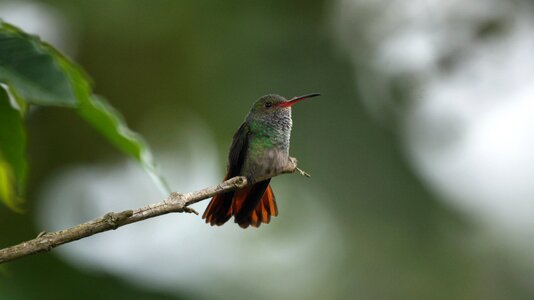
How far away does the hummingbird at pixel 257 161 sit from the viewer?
272 cm

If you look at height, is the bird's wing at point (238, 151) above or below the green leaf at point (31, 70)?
above

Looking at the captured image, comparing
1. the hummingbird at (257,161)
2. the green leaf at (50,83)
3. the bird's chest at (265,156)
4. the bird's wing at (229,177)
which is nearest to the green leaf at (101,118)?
the green leaf at (50,83)

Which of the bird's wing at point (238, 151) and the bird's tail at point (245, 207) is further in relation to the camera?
the bird's wing at point (238, 151)

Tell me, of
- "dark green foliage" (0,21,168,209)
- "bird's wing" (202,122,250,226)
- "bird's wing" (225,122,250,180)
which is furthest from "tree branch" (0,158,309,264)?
"bird's wing" (225,122,250,180)

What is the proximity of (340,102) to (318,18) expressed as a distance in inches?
71.1

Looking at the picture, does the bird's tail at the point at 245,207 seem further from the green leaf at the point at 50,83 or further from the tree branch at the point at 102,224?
the tree branch at the point at 102,224

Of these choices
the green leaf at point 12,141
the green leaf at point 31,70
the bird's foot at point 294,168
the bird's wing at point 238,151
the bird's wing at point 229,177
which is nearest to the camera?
the green leaf at point 31,70

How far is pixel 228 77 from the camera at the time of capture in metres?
9.72

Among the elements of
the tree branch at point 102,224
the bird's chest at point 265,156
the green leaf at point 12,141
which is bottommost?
the tree branch at point 102,224

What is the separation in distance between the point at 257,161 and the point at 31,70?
1429 millimetres

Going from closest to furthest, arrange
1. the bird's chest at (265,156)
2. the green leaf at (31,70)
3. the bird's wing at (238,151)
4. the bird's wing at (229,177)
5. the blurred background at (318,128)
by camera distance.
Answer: the green leaf at (31,70) < the bird's wing at (229,177) < the bird's chest at (265,156) < the bird's wing at (238,151) < the blurred background at (318,128)

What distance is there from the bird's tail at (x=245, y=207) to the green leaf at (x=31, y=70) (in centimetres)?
107

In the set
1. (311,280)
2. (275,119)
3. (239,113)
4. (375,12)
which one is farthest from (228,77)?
(275,119)

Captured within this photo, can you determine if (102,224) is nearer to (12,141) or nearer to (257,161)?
(12,141)
